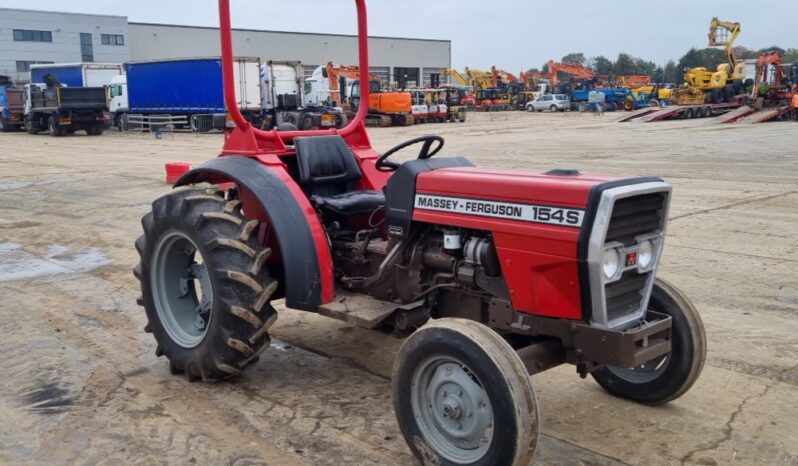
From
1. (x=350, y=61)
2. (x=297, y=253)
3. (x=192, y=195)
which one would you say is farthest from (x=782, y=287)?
(x=350, y=61)

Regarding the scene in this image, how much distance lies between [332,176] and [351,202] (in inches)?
14.8

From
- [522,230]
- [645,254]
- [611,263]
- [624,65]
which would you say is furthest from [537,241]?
[624,65]

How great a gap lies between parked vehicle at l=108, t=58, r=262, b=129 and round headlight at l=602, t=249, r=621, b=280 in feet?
88.7

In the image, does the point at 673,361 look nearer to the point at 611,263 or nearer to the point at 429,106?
the point at 611,263

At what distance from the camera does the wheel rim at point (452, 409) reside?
10.3ft

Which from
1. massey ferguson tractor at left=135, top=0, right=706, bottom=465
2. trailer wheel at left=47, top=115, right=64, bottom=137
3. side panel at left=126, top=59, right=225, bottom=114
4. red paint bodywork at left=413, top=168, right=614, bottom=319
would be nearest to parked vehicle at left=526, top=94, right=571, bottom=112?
side panel at left=126, top=59, right=225, bottom=114

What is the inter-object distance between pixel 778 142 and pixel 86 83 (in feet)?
97.3

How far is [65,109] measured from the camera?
29.9 m

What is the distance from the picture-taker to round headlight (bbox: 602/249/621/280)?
10.6ft

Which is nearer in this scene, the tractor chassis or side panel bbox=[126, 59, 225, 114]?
the tractor chassis

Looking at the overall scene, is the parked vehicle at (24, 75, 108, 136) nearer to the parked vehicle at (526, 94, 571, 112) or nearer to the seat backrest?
the seat backrest

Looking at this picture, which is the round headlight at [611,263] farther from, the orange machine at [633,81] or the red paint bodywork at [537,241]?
the orange machine at [633,81]

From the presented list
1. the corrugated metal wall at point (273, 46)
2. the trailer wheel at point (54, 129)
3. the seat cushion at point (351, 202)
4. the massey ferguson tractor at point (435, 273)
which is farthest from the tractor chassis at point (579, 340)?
the corrugated metal wall at point (273, 46)

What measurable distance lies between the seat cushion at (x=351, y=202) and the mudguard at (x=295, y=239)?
0.65 ft
